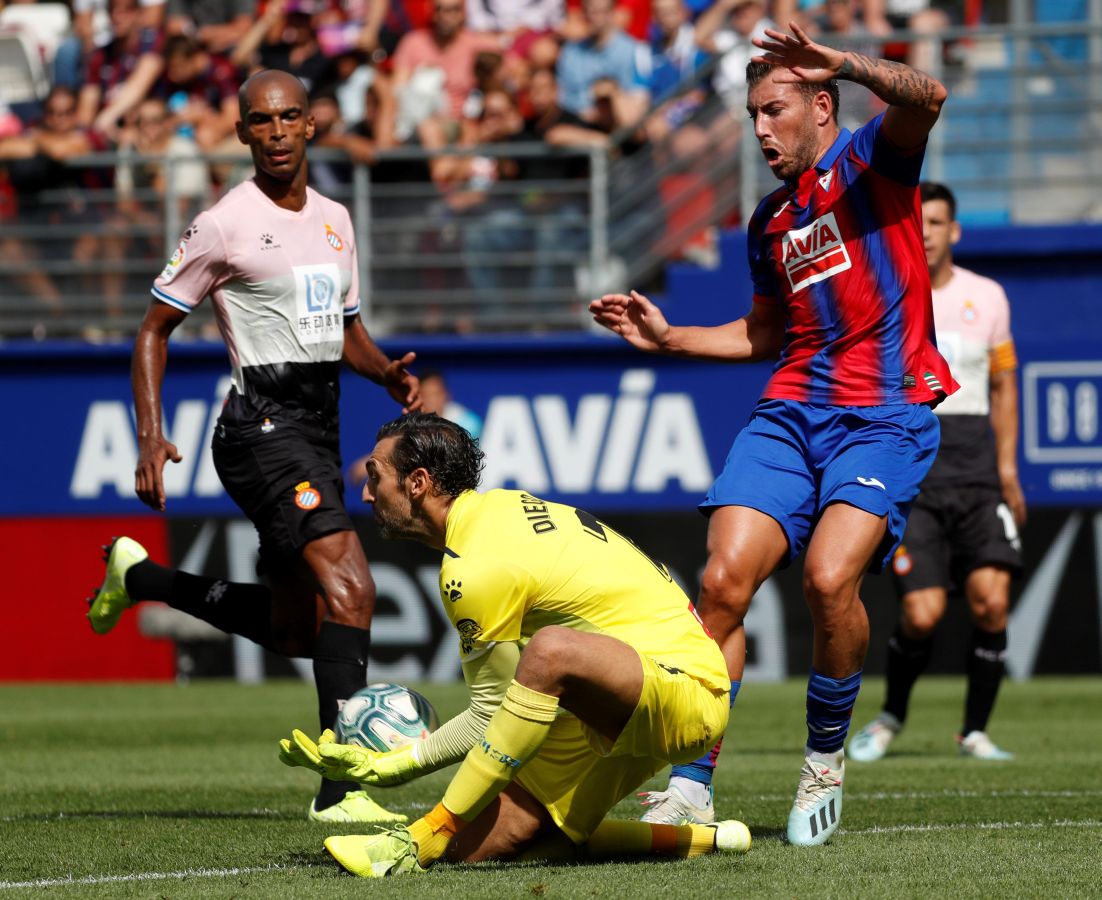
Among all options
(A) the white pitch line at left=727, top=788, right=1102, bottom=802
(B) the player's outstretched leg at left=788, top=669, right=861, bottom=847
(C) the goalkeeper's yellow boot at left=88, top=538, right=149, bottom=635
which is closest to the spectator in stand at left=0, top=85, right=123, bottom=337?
(C) the goalkeeper's yellow boot at left=88, top=538, right=149, bottom=635

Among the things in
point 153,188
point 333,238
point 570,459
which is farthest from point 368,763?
point 153,188

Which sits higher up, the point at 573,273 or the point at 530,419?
the point at 573,273

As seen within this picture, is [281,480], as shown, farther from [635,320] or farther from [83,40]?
[83,40]

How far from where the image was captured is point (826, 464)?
6.06 meters

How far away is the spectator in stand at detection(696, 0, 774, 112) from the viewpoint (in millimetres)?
14125

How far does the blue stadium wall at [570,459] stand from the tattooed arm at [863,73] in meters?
7.99

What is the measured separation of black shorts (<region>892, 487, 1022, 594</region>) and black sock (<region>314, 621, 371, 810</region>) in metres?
3.55

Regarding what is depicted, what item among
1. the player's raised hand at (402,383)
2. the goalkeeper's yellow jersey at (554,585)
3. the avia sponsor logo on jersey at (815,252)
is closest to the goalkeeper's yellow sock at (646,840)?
the goalkeeper's yellow jersey at (554,585)

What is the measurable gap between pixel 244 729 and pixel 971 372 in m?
4.67

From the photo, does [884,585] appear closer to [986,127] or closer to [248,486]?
[986,127]

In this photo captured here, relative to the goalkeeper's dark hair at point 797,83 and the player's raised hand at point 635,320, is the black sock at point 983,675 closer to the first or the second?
the player's raised hand at point 635,320

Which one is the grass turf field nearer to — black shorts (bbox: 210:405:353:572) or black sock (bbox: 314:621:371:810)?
black sock (bbox: 314:621:371:810)

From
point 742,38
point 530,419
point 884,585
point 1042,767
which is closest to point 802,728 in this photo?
point 1042,767

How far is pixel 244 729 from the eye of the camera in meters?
10.6
